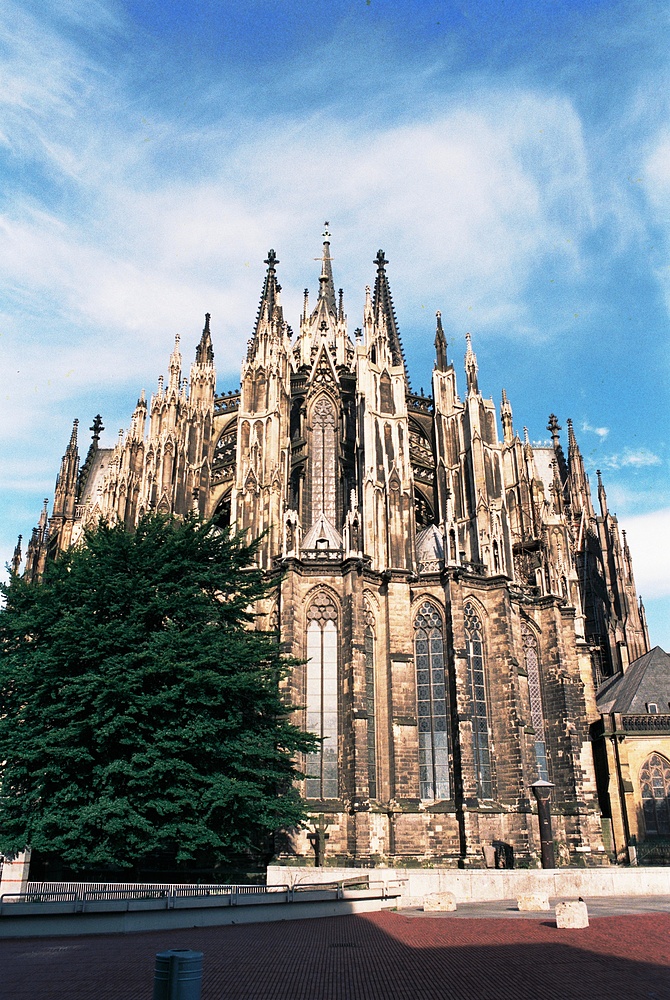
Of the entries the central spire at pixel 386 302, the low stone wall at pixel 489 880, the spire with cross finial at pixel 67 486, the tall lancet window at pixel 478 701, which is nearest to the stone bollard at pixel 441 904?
the low stone wall at pixel 489 880

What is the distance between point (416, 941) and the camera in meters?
13.9

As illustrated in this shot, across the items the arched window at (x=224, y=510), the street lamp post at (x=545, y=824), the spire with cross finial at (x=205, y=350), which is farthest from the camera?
the spire with cross finial at (x=205, y=350)

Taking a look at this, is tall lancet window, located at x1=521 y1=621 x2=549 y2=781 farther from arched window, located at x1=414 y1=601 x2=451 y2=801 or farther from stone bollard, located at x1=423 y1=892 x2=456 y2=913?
stone bollard, located at x1=423 y1=892 x2=456 y2=913

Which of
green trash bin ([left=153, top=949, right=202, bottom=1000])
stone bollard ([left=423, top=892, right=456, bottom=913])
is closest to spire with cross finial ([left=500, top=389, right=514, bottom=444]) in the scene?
stone bollard ([left=423, top=892, right=456, bottom=913])

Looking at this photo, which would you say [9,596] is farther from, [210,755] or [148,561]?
[210,755]

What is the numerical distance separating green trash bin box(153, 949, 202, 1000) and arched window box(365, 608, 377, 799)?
84.3 ft

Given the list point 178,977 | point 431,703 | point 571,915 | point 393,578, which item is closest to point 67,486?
point 393,578

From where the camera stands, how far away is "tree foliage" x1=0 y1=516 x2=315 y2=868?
22.3 m

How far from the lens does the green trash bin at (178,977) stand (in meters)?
6.05

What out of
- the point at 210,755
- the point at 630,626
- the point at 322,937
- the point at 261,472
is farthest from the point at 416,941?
the point at 630,626

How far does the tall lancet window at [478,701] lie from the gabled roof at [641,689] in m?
10.8

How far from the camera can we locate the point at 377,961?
39.0ft

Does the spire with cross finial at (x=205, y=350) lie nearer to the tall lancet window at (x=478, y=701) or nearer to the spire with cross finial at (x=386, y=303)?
the spire with cross finial at (x=386, y=303)

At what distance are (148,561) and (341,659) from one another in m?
10.1
